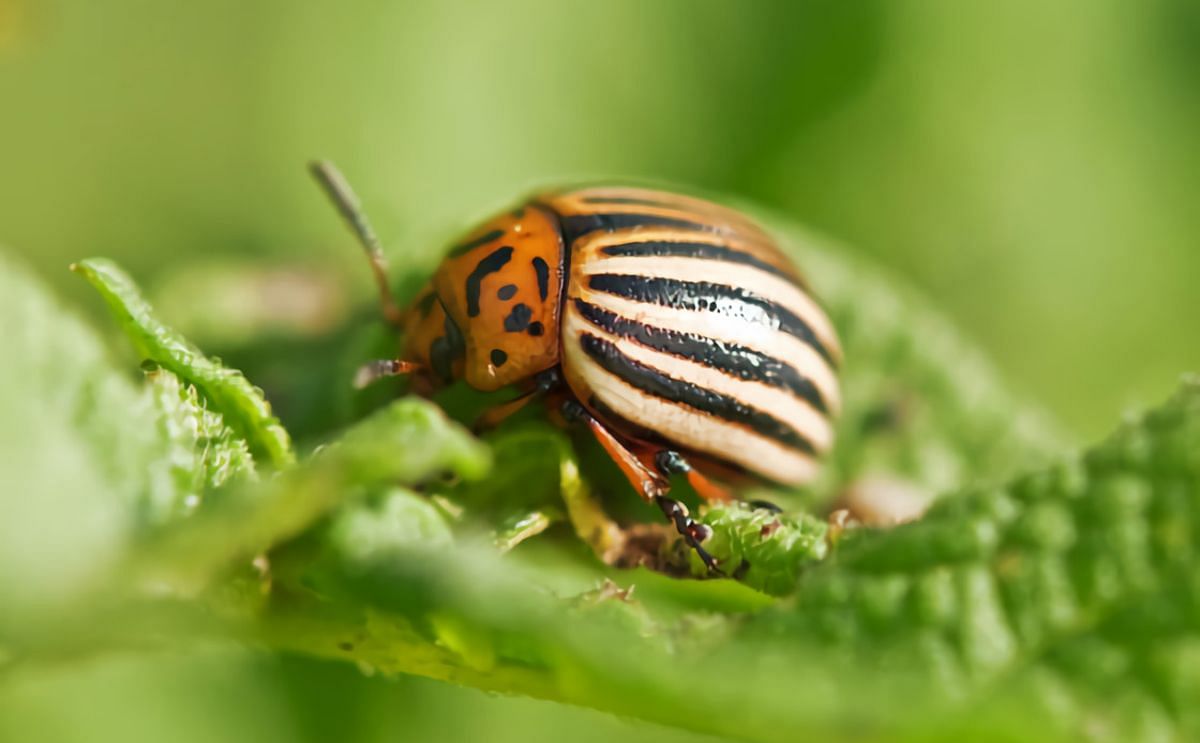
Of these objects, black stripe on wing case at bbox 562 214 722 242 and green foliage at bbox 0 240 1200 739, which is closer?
green foliage at bbox 0 240 1200 739

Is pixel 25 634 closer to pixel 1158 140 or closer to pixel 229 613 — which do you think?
pixel 229 613

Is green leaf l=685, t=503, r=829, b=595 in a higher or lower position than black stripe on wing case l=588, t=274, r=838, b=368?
lower

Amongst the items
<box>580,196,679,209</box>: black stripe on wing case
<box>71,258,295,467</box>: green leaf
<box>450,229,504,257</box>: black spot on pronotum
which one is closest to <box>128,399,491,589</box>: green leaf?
<box>71,258,295,467</box>: green leaf

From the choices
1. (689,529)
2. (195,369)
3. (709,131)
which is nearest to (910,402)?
(689,529)

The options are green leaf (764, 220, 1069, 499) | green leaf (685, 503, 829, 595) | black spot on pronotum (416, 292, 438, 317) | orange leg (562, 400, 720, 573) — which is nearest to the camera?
green leaf (685, 503, 829, 595)

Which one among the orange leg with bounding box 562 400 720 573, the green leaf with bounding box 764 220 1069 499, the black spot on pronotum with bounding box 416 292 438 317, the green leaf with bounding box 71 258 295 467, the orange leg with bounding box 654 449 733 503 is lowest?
the green leaf with bounding box 71 258 295 467

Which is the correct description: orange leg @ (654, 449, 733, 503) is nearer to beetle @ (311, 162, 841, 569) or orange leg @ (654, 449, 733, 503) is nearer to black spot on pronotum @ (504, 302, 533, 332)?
beetle @ (311, 162, 841, 569)

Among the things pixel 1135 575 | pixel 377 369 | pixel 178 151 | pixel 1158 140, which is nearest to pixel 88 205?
pixel 178 151
